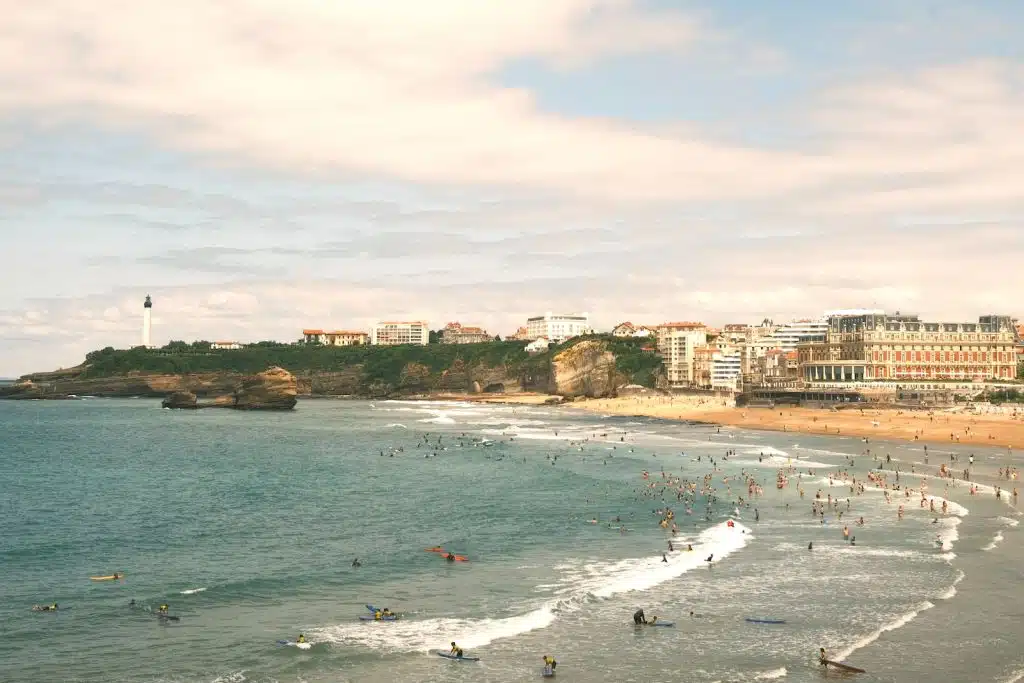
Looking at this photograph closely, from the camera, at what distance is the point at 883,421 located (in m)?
120

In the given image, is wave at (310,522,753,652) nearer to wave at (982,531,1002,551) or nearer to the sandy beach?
wave at (982,531,1002,551)

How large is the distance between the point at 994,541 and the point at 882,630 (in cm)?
1739

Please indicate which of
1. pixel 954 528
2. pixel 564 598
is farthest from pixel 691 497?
pixel 564 598

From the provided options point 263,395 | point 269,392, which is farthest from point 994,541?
point 263,395

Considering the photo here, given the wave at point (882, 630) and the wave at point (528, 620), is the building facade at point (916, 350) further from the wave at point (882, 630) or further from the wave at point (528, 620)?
the wave at point (882, 630)

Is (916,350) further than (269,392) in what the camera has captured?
Yes

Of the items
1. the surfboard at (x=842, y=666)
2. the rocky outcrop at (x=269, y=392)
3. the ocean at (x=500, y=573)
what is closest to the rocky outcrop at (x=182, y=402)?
the rocky outcrop at (x=269, y=392)

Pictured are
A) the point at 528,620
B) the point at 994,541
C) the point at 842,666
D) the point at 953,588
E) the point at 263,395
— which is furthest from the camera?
the point at 263,395

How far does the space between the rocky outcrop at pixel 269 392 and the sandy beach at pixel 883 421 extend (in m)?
66.2

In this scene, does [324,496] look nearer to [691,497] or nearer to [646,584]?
[691,497]

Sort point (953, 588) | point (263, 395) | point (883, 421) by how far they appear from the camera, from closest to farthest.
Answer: point (953, 588) → point (883, 421) → point (263, 395)

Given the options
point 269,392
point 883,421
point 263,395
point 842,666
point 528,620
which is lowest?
point 528,620

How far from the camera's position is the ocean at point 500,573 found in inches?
1081

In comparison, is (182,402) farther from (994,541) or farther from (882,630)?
(882,630)
